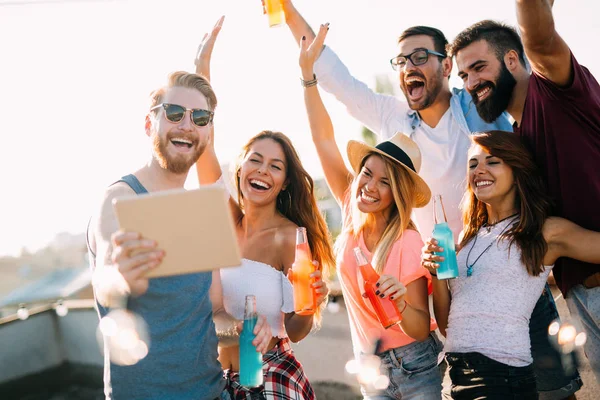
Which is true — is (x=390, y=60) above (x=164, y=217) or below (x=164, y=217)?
above

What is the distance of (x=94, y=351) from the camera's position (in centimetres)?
1074

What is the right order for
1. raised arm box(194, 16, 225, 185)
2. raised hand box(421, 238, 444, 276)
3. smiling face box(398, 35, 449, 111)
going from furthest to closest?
smiling face box(398, 35, 449, 111), raised arm box(194, 16, 225, 185), raised hand box(421, 238, 444, 276)

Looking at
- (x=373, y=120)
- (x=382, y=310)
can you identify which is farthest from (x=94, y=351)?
(x=382, y=310)

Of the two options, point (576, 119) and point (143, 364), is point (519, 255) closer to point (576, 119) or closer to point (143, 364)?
point (576, 119)

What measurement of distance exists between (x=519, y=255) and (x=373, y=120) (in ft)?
6.18

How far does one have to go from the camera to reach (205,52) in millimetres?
4008

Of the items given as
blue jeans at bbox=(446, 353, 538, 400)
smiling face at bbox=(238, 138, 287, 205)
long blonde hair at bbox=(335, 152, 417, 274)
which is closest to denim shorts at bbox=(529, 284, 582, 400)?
blue jeans at bbox=(446, 353, 538, 400)

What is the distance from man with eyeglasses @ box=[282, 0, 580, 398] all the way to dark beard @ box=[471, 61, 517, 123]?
0.57ft

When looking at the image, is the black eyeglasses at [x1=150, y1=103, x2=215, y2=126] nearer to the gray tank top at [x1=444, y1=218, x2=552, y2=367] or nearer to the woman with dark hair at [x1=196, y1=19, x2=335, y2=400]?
the woman with dark hair at [x1=196, y1=19, x2=335, y2=400]

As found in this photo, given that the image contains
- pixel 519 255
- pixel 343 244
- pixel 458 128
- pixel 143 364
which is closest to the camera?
pixel 143 364

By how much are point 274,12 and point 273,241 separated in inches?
76.8

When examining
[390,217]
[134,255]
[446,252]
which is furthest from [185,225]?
[390,217]

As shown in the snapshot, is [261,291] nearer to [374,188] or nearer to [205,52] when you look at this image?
[374,188]

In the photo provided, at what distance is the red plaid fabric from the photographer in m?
2.81
